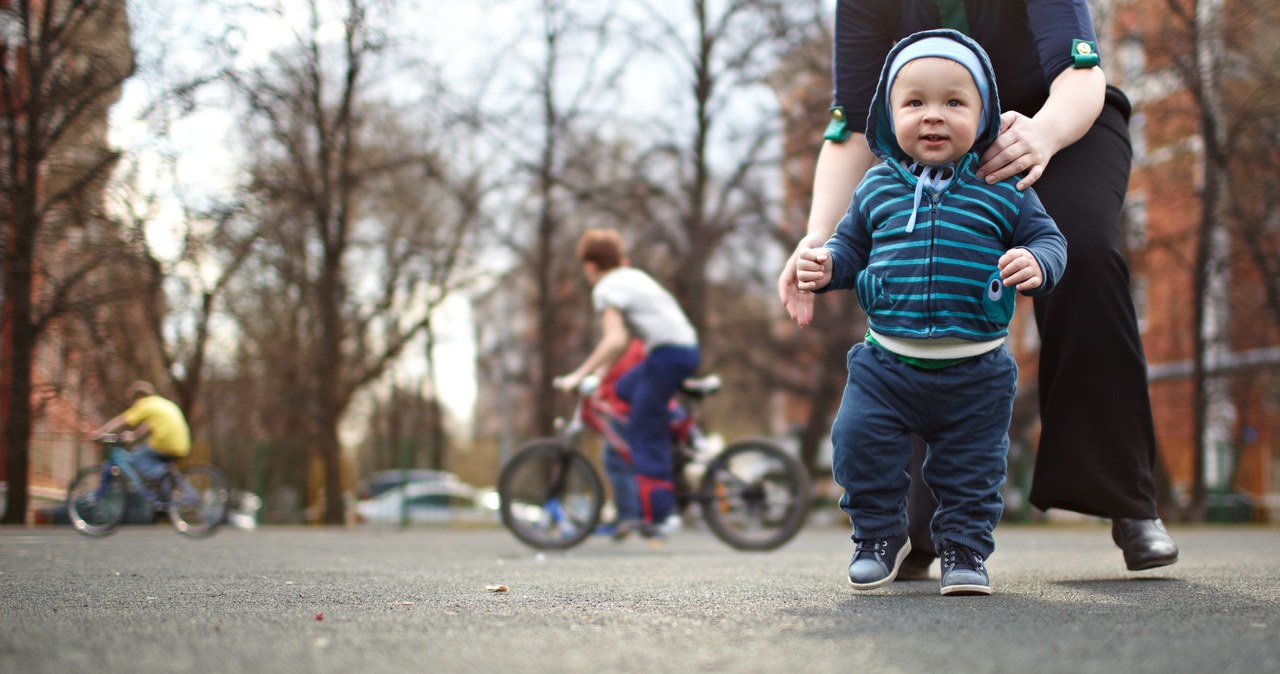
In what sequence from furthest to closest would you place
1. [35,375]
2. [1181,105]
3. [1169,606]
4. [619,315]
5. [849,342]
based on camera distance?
[849,342] → [1181,105] → [35,375] → [619,315] → [1169,606]

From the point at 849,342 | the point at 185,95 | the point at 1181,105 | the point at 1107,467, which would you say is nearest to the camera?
the point at 1107,467

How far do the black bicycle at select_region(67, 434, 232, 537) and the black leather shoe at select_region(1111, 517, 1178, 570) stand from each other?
10711mm

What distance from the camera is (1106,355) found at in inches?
152

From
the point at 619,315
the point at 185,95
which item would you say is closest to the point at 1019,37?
the point at 619,315

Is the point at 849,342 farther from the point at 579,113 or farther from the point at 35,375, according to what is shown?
the point at 35,375

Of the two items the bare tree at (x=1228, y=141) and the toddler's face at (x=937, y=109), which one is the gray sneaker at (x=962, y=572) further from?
the bare tree at (x=1228, y=141)

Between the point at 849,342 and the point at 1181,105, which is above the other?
the point at 1181,105

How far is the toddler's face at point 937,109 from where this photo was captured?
131 inches

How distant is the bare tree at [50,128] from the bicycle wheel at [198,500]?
3002mm

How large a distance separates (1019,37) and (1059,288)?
79cm

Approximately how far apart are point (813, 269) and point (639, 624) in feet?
3.66

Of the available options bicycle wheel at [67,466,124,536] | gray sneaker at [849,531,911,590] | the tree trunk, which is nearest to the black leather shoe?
gray sneaker at [849,531,911,590]

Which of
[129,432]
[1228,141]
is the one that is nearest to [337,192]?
[129,432]

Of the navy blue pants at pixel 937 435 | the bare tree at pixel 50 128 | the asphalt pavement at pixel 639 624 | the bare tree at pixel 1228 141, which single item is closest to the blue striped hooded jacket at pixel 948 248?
the navy blue pants at pixel 937 435
